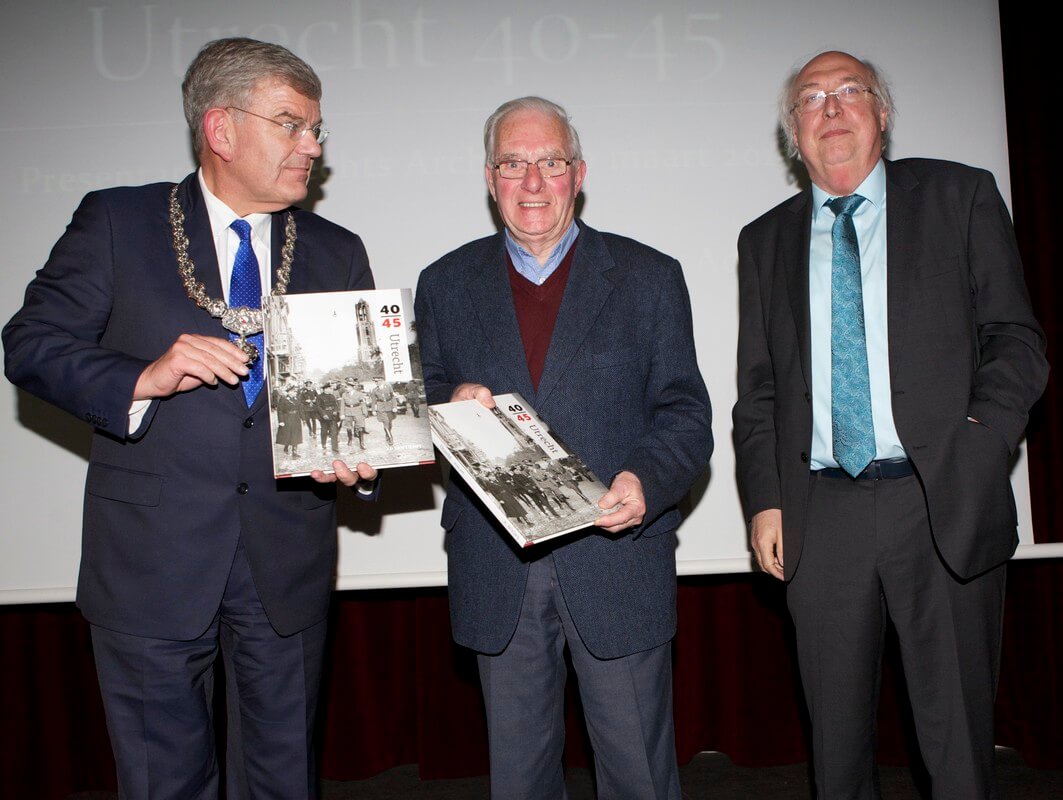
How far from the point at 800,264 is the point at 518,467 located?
94 cm

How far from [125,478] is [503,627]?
89 cm

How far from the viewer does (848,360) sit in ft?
6.74

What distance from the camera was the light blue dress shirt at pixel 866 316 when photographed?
2041mm

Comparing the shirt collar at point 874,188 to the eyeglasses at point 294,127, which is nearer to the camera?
the eyeglasses at point 294,127

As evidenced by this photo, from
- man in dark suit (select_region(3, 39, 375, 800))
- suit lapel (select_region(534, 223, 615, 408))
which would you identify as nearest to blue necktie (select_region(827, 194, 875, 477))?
suit lapel (select_region(534, 223, 615, 408))

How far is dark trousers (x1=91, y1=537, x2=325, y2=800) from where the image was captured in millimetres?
1850

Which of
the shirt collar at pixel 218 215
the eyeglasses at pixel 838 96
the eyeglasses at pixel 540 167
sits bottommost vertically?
the shirt collar at pixel 218 215

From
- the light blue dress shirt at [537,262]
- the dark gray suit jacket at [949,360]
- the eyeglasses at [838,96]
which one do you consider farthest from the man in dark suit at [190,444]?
the eyeglasses at [838,96]

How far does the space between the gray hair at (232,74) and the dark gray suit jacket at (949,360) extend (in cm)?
131

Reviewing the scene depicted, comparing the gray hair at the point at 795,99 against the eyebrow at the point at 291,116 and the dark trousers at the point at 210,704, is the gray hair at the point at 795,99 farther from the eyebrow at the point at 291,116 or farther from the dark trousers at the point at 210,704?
the dark trousers at the point at 210,704

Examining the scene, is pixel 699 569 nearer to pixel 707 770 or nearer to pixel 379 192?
pixel 707 770

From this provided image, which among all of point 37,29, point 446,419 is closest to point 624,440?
point 446,419

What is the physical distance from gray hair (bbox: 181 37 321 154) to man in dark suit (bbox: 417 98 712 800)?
50 centimetres

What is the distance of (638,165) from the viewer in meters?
2.83
